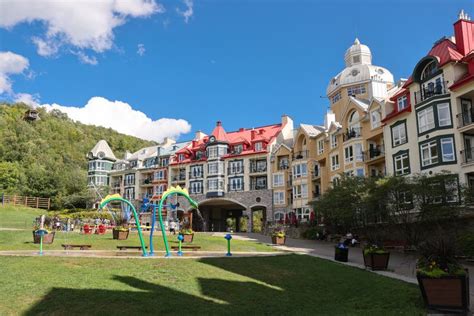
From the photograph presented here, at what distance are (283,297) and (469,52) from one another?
1042 inches

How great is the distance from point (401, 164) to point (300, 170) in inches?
697

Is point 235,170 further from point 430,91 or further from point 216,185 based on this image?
point 430,91

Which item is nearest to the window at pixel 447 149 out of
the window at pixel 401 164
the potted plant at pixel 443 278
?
the window at pixel 401 164

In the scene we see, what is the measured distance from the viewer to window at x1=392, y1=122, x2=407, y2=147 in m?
33.8

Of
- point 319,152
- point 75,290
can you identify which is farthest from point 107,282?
point 319,152

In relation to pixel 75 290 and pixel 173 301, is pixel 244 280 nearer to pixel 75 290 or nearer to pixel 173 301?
pixel 173 301

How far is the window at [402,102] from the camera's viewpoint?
34.7 meters

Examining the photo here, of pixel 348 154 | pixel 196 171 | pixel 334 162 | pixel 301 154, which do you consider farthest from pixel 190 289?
pixel 196 171

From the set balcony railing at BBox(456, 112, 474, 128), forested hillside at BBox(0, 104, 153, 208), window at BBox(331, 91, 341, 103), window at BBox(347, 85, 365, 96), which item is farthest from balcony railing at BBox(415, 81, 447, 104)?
forested hillside at BBox(0, 104, 153, 208)

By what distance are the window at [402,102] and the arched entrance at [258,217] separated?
25.1m

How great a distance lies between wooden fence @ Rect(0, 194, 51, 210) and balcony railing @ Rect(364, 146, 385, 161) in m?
46.6

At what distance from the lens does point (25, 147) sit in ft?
280

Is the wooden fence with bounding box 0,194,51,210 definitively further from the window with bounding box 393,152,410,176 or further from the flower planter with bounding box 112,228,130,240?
the window with bounding box 393,152,410,176

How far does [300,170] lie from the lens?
50594 millimetres
